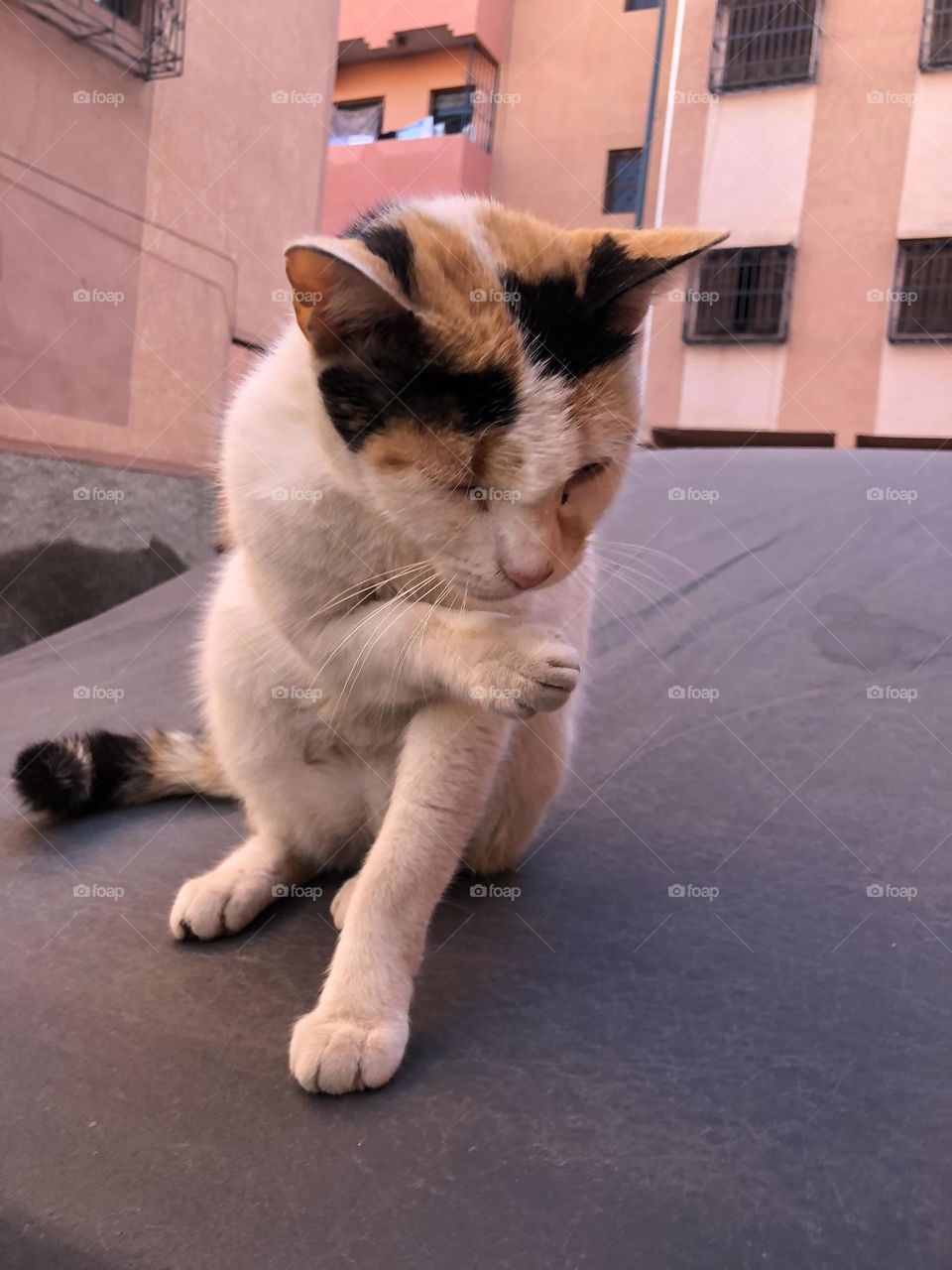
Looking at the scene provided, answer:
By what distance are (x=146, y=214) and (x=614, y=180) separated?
125 inches

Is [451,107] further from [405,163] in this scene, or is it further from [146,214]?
[146,214]

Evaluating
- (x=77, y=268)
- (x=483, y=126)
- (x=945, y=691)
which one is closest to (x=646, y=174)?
(x=483, y=126)

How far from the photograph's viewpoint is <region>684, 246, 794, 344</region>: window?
5.66 m

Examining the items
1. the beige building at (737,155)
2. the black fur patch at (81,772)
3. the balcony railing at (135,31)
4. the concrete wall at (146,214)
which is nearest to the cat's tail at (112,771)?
the black fur patch at (81,772)

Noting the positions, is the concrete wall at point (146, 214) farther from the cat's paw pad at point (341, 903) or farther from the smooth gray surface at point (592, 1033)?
the cat's paw pad at point (341, 903)

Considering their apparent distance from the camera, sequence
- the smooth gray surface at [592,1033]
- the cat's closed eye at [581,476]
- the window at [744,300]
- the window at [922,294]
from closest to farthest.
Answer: the smooth gray surface at [592,1033] < the cat's closed eye at [581,476] < the window at [922,294] < the window at [744,300]

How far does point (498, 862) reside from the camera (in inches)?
55.8

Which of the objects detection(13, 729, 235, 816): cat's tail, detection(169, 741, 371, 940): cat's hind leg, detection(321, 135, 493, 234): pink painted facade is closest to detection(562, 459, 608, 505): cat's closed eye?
detection(169, 741, 371, 940): cat's hind leg

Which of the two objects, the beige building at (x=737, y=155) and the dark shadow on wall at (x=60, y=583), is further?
the beige building at (x=737, y=155)

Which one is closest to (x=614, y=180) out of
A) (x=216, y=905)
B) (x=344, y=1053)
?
(x=216, y=905)

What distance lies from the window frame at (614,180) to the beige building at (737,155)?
1cm

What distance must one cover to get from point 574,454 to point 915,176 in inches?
215

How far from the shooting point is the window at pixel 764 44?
559 centimetres

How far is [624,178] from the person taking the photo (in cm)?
575
